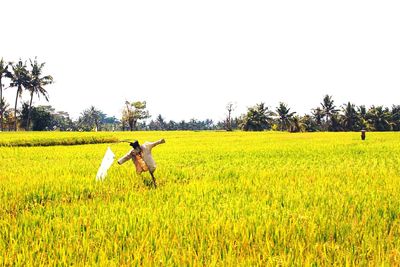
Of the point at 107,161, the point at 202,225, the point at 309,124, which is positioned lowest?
the point at 202,225

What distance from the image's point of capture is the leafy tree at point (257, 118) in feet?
211

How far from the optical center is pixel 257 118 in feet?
211

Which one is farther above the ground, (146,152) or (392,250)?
(146,152)

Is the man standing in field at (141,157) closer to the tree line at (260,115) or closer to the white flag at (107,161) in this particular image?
the white flag at (107,161)

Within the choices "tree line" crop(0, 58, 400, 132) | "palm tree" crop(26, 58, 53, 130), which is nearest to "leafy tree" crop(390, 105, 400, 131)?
"tree line" crop(0, 58, 400, 132)

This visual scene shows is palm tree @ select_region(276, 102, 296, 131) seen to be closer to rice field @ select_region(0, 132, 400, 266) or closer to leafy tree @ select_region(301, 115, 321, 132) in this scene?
leafy tree @ select_region(301, 115, 321, 132)

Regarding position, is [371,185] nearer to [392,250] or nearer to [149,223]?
[392,250]

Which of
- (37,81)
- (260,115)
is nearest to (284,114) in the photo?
(260,115)

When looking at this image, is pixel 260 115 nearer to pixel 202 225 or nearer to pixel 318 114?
pixel 318 114

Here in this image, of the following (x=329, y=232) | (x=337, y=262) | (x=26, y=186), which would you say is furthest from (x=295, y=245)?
(x=26, y=186)

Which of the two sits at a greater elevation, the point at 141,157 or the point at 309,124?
the point at 309,124

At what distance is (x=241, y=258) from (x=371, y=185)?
3686 mm

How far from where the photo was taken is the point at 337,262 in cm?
227

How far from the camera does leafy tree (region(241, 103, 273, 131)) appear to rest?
64.2m
